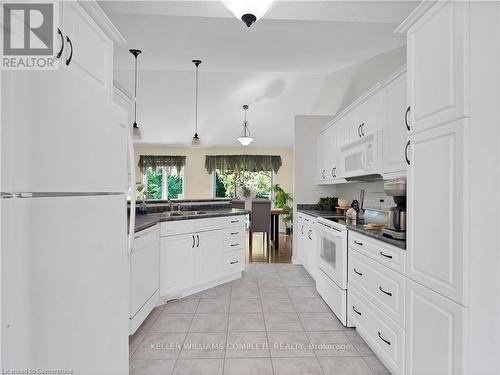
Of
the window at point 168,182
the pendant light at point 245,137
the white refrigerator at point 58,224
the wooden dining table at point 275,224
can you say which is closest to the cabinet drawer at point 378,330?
the white refrigerator at point 58,224

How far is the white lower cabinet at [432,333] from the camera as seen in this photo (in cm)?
117

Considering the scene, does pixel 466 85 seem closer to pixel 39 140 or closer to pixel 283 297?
pixel 39 140

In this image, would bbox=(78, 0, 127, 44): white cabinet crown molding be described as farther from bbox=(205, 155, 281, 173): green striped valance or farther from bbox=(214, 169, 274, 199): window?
bbox=(214, 169, 274, 199): window

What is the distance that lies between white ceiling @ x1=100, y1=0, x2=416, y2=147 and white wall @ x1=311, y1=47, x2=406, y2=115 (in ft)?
0.41

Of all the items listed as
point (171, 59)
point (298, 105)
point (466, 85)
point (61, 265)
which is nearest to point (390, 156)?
point (466, 85)

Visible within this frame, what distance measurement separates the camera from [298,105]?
6.36 m

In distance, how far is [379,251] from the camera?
1842 millimetres

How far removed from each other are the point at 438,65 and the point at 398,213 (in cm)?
86

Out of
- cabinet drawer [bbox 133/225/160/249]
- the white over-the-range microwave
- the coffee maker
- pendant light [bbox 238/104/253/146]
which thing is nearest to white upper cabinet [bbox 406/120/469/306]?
the coffee maker

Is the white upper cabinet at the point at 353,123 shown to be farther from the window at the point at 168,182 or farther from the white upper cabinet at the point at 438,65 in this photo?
the window at the point at 168,182

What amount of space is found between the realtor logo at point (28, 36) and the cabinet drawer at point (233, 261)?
2891 mm

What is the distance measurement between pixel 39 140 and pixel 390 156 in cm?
246

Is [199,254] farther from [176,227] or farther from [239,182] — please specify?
[239,182]

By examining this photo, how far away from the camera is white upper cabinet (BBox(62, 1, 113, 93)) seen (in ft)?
4.11
